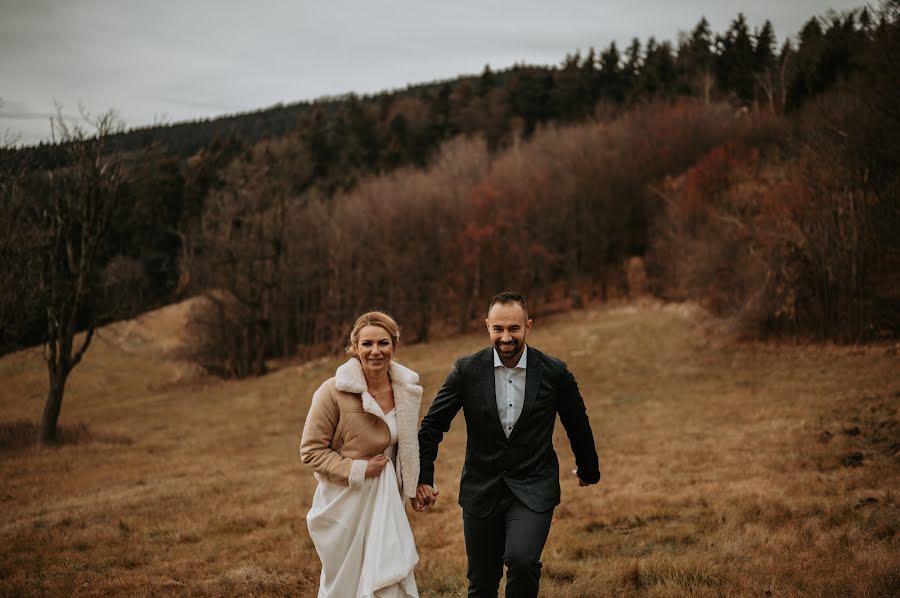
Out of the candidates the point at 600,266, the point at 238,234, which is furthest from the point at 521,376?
the point at 600,266

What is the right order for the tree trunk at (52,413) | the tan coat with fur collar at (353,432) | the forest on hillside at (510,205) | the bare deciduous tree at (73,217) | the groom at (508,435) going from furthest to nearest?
the forest on hillside at (510,205), the bare deciduous tree at (73,217), the tree trunk at (52,413), the tan coat with fur collar at (353,432), the groom at (508,435)

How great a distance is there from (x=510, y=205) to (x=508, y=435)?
4776 centimetres

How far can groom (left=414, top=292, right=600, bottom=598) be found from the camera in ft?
13.3

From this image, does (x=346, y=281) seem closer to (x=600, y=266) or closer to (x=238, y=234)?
(x=238, y=234)

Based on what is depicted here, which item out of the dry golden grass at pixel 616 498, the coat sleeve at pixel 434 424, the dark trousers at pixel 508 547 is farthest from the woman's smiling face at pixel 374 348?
the dry golden grass at pixel 616 498

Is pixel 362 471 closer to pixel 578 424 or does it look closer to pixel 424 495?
pixel 424 495

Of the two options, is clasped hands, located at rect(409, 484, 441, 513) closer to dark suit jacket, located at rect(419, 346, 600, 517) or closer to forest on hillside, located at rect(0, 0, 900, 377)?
dark suit jacket, located at rect(419, 346, 600, 517)

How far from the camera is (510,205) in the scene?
50.9 m

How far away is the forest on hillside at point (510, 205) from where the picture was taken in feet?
65.9

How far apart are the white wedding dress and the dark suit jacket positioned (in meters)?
0.47

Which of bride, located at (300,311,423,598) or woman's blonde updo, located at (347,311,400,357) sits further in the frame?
woman's blonde updo, located at (347,311,400,357)

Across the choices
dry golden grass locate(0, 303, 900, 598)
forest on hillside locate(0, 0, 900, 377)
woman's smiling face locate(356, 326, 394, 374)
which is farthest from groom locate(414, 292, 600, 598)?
forest on hillside locate(0, 0, 900, 377)

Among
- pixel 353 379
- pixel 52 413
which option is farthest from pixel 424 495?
pixel 52 413

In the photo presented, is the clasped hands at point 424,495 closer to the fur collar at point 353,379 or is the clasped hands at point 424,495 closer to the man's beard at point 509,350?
the fur collar at point 353,379
